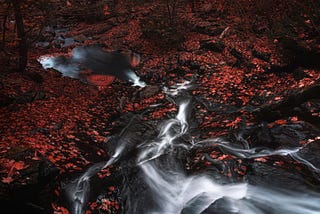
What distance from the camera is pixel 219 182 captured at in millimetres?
5492

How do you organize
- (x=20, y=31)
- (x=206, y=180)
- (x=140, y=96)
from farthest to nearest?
1. (x=140, y=96)
2. (x=20, y=31)
3. (x=206, y=180)

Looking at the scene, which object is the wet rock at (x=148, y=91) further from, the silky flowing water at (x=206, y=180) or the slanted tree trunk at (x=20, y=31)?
the slanted tree trunk at (x=20, y=31)

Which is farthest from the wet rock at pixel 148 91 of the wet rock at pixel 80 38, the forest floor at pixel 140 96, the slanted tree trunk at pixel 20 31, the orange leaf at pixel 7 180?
the wet rock at pixel 80 38

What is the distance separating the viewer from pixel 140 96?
10.0 metres

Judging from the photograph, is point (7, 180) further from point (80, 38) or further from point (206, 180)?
point (80, 38)

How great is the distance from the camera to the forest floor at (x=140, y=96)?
212 inches

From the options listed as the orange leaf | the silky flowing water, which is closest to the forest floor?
the orange leaf

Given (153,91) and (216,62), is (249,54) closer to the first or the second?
(216,62)

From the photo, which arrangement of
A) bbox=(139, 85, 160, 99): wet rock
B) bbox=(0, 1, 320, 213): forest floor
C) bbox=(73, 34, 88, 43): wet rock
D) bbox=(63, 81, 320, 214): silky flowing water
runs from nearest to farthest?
bbox=(63, 81, 320, 214): silky flowing water → bbox=(0, 1, 320, 213): forest floor → bbox=(139, 85, 160, 99): wet rock → bbox=(73, 34, 88, 43): wet rock

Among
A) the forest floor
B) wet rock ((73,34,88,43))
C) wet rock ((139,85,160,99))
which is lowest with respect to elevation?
wet rock ((73,34,88,43))

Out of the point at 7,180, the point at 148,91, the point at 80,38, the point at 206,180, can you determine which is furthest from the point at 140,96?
the point at 80,38

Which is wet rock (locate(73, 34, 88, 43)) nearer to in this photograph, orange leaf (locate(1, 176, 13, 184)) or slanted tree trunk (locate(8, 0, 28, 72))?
slanted tree trunk (locate(8, 0, 28, 72))

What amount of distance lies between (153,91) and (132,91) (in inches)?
36.2

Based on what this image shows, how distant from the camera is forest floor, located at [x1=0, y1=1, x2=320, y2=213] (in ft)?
17.7
